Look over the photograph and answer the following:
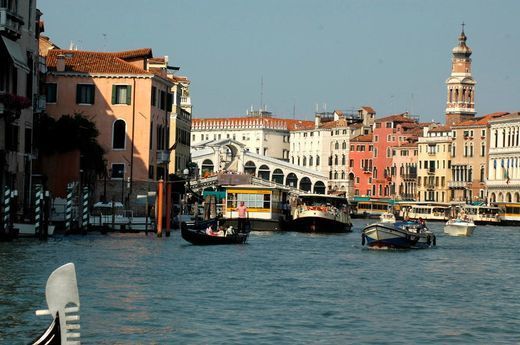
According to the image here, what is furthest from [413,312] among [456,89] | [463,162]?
[456,89]

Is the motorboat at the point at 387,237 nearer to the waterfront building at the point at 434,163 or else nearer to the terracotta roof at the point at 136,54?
the terracotta roof at the point at 136,54

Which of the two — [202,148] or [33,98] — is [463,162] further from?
[33,98]

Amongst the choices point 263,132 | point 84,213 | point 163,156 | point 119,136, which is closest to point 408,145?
point 263,132

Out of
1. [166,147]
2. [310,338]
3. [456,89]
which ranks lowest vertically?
[310,338]

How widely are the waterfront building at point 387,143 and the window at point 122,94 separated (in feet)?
217

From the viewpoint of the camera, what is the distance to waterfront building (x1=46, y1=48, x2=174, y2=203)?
166ft

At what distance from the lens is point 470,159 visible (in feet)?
344

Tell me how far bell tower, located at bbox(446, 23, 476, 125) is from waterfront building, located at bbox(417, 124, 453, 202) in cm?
206

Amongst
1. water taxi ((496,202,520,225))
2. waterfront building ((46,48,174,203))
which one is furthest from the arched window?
water taxi ((496,202,520,225))

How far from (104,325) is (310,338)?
8.49 feet

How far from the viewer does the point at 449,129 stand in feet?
354

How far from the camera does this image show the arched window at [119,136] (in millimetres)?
51438

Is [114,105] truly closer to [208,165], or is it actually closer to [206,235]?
[206,235]

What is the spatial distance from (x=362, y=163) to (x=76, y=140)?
7734cm
